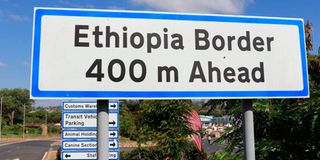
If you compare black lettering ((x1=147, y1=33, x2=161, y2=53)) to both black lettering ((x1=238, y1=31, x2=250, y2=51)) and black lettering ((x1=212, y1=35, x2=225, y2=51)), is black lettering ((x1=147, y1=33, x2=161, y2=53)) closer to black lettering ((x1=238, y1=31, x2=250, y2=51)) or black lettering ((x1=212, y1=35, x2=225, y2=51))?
black lettering ((x1=212, y1=35, x2=225, y2=51))

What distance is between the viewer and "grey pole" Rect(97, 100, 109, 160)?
1.91 meters

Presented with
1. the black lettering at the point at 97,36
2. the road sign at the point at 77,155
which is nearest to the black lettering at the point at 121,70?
the black lettering at the point at 97,36

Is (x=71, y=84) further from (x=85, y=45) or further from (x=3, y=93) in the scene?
(x=3, y=93)

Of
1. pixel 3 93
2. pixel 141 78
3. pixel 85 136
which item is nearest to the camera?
pixel 141 78

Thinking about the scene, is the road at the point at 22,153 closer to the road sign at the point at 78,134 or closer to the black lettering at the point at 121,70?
the road sign at the point at 78,134

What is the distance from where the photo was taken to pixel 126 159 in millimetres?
12977

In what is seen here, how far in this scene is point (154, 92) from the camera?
202cm

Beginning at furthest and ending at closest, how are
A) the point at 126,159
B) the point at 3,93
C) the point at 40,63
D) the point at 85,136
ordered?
the point at 3,93 → the point at 126,159 → the point at 85,136 → the point at 40,63

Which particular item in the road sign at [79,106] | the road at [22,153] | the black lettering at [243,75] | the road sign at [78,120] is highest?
the black lettering at [243,75]

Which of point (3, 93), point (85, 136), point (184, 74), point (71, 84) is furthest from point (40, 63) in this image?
point (3, 93)

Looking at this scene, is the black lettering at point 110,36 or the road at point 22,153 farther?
the road at point 22,153

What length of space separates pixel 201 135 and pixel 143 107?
6.34 feet

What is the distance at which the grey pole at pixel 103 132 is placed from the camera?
1.91 metres

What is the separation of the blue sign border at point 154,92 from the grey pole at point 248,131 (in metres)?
0.09
